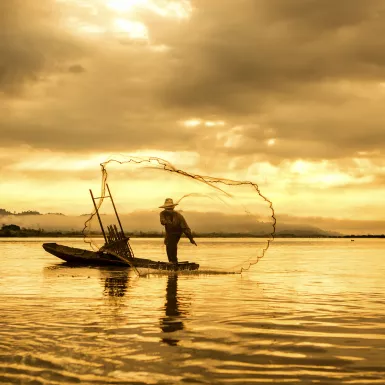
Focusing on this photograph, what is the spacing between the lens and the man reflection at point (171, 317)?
994 cm

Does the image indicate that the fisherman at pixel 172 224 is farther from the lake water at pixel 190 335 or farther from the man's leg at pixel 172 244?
the lake water at pixel 190 335

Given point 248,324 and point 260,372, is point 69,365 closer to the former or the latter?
point 260,372

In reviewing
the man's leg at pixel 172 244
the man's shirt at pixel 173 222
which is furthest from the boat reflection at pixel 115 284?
the man's shirt at pixel 173 222

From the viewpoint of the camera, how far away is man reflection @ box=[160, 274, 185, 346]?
9.94m

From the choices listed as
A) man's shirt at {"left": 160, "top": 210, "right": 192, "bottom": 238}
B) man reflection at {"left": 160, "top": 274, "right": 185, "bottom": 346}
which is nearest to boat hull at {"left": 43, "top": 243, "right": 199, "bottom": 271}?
man's shirt at {"left": 160, "top": 210, "right": 192, "bottom": 238}

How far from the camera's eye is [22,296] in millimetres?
16828

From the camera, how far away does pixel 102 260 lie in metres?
30.6

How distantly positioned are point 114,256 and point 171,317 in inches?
708

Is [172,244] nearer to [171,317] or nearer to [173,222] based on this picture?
[173,222]

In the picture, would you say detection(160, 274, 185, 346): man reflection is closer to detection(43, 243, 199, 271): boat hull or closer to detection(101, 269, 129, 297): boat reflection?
detection(101, 269, 129, 297): boat reflection

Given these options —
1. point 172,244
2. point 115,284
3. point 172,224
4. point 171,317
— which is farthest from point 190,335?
point 172,244

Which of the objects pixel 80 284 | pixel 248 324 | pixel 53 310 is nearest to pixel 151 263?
pixel 80 284

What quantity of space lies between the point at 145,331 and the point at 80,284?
35.0 ft

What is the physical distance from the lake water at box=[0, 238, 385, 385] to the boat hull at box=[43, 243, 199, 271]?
6907 mm
